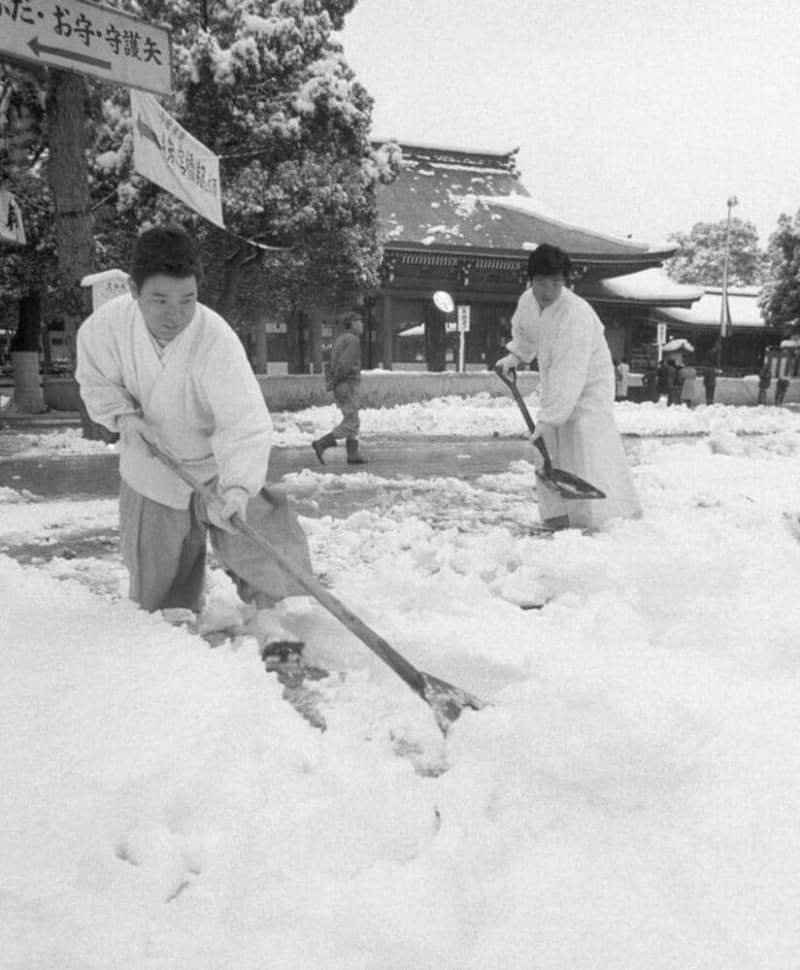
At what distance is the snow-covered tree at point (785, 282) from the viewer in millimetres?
26703

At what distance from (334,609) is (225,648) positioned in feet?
1.63

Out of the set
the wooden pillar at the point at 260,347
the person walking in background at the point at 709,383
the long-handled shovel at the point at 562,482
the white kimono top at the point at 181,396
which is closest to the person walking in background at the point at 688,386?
the person walking in background at the point at 709,383

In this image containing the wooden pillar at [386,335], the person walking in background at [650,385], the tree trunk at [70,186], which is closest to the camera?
the tree trunk at [70,186]

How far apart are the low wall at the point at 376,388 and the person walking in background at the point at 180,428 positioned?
44.3 ft

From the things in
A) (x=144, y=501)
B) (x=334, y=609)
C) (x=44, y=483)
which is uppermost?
(x=144, y=501)

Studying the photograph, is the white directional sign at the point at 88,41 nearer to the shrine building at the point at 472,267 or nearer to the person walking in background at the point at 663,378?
the shrine building at the point at 472,267

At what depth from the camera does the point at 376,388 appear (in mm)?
18234

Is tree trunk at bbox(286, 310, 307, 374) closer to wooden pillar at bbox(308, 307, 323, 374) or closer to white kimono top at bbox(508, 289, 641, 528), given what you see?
wooden pillar at bbox(308, 307, 323, 374)

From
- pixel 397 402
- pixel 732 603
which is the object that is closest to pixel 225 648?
pixel 732 603

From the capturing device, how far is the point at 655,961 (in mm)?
1354

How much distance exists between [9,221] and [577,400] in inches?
310

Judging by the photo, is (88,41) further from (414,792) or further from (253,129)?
(414,792)

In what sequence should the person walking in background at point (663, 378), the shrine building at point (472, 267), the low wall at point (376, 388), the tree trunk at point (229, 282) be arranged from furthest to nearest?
the shrine building at point (472, 267) < the person walking in background at point (663, 378) < the low wall at point (376, 388) < the tree trunk at point (229, 282)

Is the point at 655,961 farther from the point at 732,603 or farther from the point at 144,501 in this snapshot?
the point at 144,501
